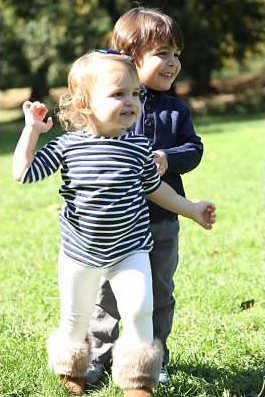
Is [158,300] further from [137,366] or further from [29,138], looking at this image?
[29,138]

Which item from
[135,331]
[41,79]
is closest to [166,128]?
[135,331]

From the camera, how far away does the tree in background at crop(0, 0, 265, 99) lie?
979 inches

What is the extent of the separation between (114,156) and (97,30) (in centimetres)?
2334

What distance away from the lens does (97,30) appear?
2516cm

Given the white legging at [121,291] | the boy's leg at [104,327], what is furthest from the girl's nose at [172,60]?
the boy's leg at [104,327]

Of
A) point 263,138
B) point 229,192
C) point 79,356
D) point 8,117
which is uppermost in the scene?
point 79,356

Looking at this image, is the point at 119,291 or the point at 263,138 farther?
the point at 263,138

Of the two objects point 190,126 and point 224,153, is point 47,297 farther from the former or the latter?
point 224,153

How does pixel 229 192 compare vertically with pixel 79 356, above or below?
below

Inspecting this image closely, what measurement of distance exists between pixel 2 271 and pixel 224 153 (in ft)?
26.3

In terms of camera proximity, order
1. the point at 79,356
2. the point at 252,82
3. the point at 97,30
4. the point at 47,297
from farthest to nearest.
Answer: the point at 252,82
the point at 97,30
the point at 47,297
the point at 79,356

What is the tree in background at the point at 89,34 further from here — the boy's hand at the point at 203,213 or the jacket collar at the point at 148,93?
the boy's hand at the point at 203,213

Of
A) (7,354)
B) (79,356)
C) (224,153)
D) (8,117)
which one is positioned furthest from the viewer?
(8,117)

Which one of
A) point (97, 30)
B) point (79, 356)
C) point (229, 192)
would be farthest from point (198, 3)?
point (79, 356)
